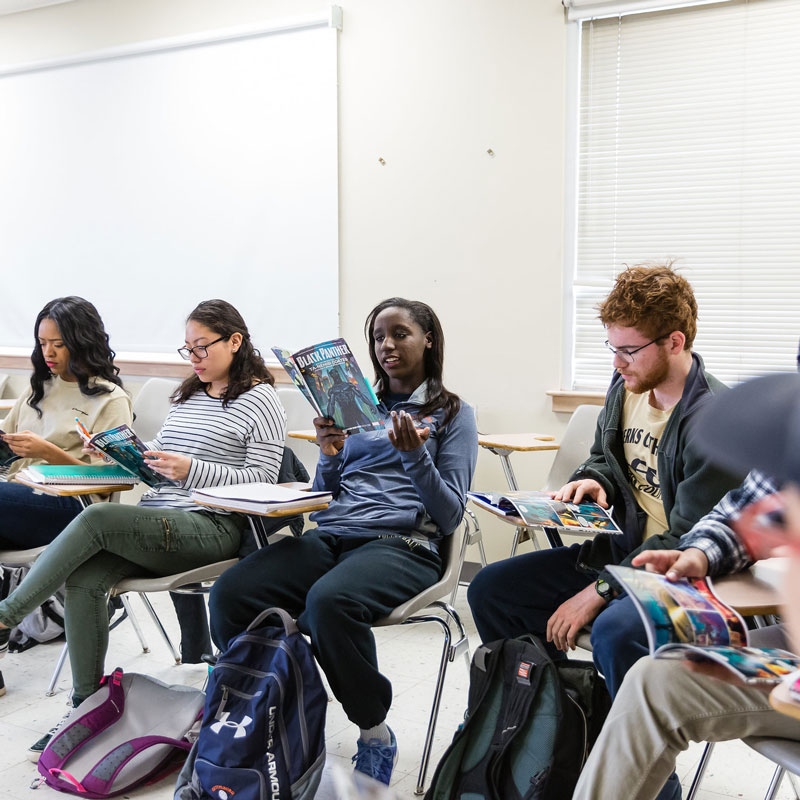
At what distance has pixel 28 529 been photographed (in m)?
2.64

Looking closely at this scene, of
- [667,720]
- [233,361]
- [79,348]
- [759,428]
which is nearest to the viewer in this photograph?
[759,428]

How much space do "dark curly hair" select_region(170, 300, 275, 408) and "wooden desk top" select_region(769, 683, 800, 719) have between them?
1.77 m

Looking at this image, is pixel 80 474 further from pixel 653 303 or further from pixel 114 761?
pixel 653 303

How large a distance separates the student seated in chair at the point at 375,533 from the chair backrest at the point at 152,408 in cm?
101

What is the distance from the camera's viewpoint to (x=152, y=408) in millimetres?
3145

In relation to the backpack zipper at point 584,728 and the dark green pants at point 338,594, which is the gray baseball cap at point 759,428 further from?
the dark green pants at point 338,594

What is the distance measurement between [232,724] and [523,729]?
627 millimetres

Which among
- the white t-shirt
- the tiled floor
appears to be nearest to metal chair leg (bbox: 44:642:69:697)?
the tiled floor

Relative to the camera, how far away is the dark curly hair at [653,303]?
6.28 ft

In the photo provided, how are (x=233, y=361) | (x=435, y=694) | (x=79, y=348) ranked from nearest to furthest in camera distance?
1. (x=435, y=694)
2. (x=233, y=361)
3. (x=79, y=348)

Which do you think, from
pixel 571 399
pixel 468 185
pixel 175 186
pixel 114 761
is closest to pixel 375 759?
pixel 114 761

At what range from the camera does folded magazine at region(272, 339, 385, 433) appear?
200 cm

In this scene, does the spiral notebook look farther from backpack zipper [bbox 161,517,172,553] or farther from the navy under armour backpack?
the navy under armour backpack

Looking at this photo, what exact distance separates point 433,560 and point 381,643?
1.01m
